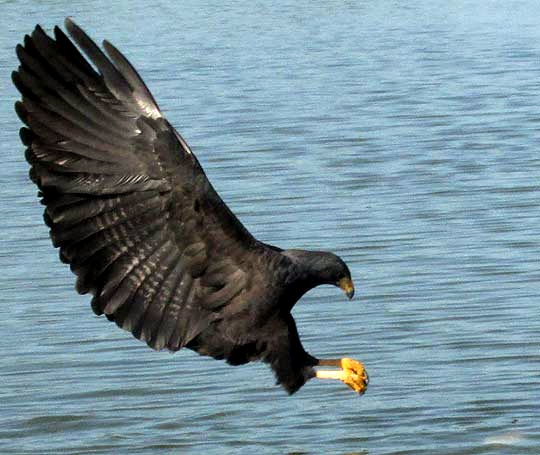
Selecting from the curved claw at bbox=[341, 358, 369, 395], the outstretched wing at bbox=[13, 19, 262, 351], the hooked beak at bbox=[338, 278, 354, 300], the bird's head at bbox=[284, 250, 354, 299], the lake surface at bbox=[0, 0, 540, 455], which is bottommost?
the lake surface at bbox=[0, 0, 540, 455]

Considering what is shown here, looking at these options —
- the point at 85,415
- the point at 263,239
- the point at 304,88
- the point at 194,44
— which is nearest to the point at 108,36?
the point at 194,44

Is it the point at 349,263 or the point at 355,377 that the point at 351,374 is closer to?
the point at 355,377

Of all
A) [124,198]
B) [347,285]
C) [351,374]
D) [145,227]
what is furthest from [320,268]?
[124,198]

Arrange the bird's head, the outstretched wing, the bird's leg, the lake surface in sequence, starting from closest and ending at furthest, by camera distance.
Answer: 1. the outstretched wing
2. the bird's head
3. the bird's leg
4. the lake surface

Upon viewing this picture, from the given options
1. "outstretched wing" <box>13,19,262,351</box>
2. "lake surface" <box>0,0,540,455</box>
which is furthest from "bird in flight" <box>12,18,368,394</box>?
"lake surface" <box>0,0,540,455</box>

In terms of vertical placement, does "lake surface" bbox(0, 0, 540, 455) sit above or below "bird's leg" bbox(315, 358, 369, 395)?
below

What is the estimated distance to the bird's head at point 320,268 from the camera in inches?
252

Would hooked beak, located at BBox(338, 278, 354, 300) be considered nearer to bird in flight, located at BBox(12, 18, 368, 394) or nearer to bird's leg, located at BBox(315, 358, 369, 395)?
bird in flight, located at BBox(12, 18, 368, 394)

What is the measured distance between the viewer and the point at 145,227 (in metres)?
6.40

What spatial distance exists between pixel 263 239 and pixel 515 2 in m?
11.9

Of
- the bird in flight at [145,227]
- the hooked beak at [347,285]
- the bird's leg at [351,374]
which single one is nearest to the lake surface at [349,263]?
the bird's leg at [351,374]

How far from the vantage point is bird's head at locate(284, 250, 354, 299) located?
640cm

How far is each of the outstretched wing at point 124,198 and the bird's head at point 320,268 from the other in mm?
191

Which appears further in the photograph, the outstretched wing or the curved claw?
the curved claw
